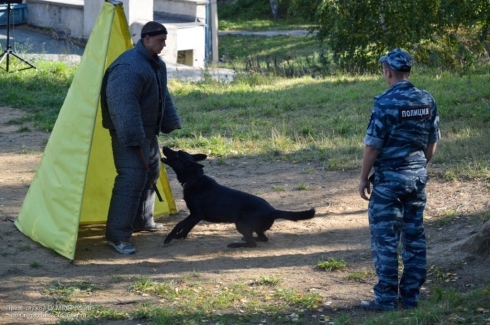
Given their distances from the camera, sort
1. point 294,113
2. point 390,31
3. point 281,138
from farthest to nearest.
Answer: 1. point 390,31
2. point 294,113
3. point 281,138

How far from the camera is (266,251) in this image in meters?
6.17

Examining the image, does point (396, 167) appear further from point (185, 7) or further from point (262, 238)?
point (185, 7)

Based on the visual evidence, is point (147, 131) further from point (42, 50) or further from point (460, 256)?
point (42, 50)

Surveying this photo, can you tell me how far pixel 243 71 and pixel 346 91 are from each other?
5.08 metres

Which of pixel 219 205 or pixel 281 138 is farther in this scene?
pixel 281 138

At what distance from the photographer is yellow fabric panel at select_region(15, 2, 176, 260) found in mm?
5918

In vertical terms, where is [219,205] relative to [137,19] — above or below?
below

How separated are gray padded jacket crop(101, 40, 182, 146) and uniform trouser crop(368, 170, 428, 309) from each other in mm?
2309

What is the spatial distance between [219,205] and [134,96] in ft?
4.30

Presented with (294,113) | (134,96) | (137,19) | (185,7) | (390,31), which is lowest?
(294,113)

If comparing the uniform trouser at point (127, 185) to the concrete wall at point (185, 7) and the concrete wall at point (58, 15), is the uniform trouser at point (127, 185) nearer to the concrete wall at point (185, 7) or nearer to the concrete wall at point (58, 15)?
the concrete wall at point (58, 15)

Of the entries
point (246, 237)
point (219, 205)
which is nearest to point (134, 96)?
point (219, 205)

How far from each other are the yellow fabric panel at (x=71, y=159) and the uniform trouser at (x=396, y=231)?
2741mm

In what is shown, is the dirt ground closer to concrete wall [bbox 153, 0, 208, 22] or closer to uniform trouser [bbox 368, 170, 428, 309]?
uniform trouser [bbox 368, 170, 428, 309]
